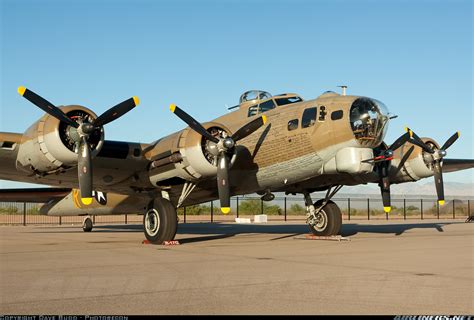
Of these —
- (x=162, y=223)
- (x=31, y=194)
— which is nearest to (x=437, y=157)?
(x=162, y=223)

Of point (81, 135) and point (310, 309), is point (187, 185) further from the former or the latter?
point (310, 309)

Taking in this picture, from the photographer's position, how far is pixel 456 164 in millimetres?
25812

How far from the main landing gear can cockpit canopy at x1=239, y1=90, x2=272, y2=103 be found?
14.5 ft

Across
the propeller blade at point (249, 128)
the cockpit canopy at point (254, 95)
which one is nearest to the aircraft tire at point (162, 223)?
the propeller blade at point (249, 128)

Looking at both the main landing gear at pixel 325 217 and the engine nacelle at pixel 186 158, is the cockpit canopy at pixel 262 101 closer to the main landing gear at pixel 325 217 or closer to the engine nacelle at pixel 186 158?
the engine nacelle at pixel 186 158

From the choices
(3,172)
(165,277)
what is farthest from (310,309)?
(3,172)

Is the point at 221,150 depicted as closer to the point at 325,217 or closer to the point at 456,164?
the point at 325,217

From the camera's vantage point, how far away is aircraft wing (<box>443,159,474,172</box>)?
2570 centimetres

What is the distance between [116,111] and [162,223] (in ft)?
12.3

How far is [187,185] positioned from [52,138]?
4.47m

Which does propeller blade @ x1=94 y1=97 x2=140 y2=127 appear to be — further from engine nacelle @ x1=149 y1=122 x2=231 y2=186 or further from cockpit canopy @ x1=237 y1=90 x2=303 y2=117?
cockpit canopy @ x1=237 y1=90 x2=303 y2=117

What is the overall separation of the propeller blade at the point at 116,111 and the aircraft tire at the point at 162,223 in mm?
3146

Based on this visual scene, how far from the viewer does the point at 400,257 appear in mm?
12719

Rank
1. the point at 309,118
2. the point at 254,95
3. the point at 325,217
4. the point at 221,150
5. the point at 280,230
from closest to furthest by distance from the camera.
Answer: the point at 221,150 → the point at 309,118 → the point at 254,95 → the point at 325,217 → the point at 280,230
